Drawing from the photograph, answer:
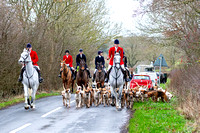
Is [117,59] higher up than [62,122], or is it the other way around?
[117,59]

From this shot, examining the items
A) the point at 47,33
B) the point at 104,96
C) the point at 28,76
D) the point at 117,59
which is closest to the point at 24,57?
the point at 28,76

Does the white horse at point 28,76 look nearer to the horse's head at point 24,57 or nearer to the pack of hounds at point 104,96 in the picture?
the horse's head at point 24,57

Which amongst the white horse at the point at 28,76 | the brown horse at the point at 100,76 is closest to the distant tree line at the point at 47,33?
the white horse at the point at 28,76

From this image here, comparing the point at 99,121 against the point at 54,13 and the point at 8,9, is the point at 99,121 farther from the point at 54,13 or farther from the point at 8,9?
the point at 54,13

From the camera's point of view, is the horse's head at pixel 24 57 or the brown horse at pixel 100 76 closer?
the horse's head at pixel 24 57

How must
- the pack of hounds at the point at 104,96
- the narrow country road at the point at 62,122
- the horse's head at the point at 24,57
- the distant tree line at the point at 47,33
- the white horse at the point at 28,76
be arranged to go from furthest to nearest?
the distant tree line at the point at 47,33 → the pack of hounds at the point at 104,96 → the white horse at the point at 28,76 → the horse's head at the point at 24,57 → the narrow country road at the point at 62,122

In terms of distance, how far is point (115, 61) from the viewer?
42.5 ft

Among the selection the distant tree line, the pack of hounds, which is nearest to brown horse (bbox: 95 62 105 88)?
→ the pack of hounds

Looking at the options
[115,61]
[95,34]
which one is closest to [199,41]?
[115,61]

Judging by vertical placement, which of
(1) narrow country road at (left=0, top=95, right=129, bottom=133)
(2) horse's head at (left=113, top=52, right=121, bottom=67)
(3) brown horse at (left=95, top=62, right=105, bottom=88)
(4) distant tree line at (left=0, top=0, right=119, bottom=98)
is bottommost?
(1) narrow country road at (left=0, top=95, right=129, bottom=133)

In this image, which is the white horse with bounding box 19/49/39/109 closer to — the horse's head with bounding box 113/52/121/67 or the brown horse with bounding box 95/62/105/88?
the horse's head with bounding box 113/52/121/67

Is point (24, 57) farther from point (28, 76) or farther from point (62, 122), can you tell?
point (62, 122)

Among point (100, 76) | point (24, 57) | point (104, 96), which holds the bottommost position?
point (104, 96)

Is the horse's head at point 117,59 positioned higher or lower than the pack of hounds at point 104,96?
higher
